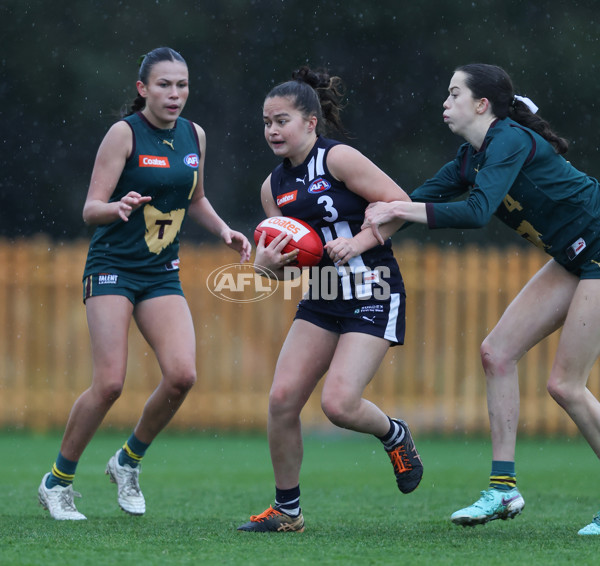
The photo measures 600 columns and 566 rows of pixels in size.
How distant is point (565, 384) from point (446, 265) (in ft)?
23.3

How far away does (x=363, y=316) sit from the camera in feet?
17.3

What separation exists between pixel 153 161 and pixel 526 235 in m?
2.06

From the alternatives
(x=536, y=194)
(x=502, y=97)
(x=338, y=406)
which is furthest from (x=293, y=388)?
(x=502, y=97)

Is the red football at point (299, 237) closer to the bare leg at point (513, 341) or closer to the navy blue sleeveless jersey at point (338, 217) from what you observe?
the navy blue sleeveless jersey at point (338, 217)

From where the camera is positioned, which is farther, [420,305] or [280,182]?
[420,305]

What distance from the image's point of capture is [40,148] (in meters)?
17.5

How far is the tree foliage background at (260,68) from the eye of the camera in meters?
16.9

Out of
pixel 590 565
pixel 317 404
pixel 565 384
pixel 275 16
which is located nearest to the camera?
pixel 590 565

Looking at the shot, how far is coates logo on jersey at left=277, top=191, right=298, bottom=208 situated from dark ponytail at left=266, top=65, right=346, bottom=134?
0.40m

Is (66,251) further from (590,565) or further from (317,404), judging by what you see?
(590,565)

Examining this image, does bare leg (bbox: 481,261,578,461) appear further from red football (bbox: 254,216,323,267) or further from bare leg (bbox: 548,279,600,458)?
red football (bbox: 254,216,323,267)

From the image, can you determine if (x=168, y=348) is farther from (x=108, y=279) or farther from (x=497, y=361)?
(x=497, y=361)

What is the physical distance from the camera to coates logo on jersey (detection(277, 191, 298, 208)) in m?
5.41

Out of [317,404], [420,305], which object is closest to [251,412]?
[317,404]
